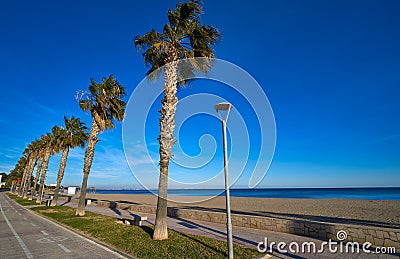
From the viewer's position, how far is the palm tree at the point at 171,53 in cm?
888

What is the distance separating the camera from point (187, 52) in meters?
9.68

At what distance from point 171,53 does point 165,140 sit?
3.82m

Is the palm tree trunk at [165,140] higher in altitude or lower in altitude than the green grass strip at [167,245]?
higher

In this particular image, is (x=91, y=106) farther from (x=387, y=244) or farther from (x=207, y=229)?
(x=387, y=244)

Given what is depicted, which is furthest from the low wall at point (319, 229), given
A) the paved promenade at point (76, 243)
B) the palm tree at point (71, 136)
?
the palm tree at point (71, 136)

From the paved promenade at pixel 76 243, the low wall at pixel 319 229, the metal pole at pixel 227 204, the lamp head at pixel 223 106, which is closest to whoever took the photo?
the metal pole at pixel 227 204

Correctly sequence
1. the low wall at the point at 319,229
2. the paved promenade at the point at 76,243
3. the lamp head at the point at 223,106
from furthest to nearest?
1. the low wall at the point at 319,229
2. the paved promenade at the point at 76,243
3. the lamp head at the point at 223,106

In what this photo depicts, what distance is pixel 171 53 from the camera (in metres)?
9.72

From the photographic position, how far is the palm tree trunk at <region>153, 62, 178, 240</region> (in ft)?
28.2

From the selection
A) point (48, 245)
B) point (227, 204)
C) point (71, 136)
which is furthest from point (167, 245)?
point (71, 136)

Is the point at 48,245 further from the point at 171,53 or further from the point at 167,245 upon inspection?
the point at 171,53

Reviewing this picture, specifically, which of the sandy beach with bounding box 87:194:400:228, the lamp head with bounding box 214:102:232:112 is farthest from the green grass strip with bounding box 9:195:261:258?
the sandy beach with bounding box 87:194:400:228

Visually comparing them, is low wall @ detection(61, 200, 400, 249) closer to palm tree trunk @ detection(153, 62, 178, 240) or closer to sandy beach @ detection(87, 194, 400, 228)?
palm tree trunk @ detection(153, 62, 178, 240)

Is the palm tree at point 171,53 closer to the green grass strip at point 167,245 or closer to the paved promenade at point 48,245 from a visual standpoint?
the green grass strip at point 167,245
